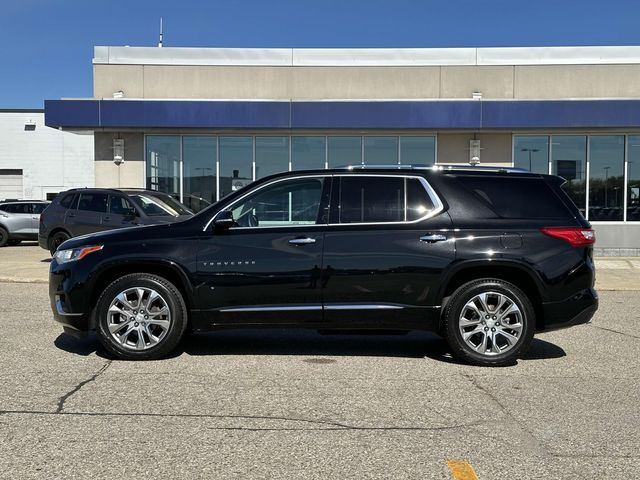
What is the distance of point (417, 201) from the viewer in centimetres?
587

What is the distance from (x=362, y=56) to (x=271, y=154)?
378 cm

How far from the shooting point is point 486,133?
1655cm

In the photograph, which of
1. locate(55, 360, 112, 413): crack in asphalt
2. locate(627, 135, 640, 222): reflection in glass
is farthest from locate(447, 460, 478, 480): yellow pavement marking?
locate(627, 135, 640, 222): reflection in glass

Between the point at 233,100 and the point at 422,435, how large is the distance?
13184 mm

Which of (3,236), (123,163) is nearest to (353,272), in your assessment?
Answer: (123,163)

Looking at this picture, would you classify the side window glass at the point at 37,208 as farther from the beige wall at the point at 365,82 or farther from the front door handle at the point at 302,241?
the front door handle at the point at 302,241

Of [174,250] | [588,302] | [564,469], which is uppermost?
[174,250]

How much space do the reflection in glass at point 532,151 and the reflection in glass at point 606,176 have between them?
1251 mm

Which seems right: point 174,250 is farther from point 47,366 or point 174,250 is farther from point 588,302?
point 588,302

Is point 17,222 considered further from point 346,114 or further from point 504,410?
point 504,410

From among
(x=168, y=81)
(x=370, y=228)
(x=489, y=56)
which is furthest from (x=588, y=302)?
(x=168, y=81)

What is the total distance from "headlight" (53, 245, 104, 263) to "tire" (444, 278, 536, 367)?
11.5ft

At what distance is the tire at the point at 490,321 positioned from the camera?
571 centimetres

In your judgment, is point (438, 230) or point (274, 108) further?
point (274, 108)
